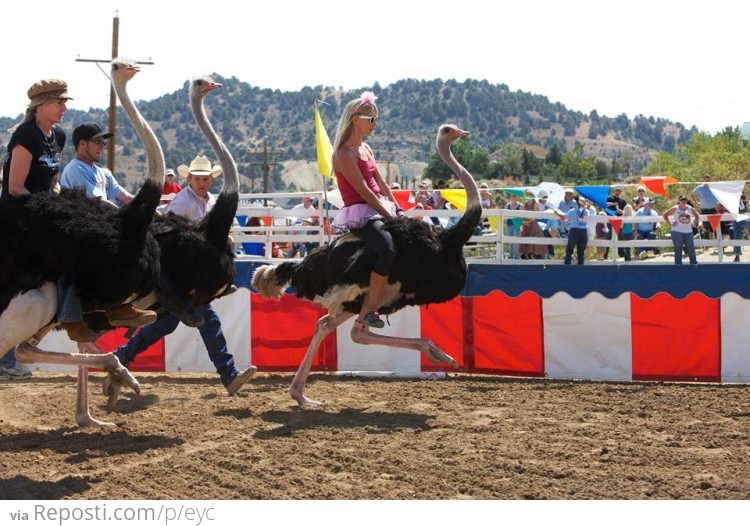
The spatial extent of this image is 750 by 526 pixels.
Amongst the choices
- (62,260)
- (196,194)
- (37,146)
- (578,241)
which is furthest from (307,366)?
(578,241)

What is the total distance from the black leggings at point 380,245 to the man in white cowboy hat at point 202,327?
121 cm

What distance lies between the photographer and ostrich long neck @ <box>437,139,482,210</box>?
7633 mm

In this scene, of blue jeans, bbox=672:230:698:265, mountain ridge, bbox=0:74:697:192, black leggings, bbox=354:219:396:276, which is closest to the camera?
black leggings, bbox=354:219:396:276

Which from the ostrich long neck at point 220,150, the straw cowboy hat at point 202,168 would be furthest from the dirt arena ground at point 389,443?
the straw cowboy hat at point 202,168

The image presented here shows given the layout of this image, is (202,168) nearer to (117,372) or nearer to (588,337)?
(117,372)

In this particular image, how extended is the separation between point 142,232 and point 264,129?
18713 cm

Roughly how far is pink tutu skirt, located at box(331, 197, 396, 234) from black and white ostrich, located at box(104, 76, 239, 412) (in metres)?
1.10

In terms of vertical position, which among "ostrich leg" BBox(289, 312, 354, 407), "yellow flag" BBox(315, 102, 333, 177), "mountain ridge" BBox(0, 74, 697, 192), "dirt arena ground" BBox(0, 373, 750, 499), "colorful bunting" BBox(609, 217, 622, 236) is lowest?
"dirt arena ground" BBox(0, 373, 750, 499)

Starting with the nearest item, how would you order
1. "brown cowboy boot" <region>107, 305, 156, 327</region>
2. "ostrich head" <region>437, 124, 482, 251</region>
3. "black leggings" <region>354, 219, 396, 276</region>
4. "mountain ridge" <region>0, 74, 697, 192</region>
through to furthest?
"brown cowboy boot" <region>107, 305, 156, 327</region>, "black leggings" <region>354, 219, 396, 276</region>, "ostrich head" <region>437, 124, 482, 251</region>, "mountain ridge" <region>0, 74, 697, 192</region>

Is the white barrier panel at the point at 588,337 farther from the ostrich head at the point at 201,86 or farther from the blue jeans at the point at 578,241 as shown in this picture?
the blue jeans at the point at 578,241

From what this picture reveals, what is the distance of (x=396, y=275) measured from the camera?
734cm

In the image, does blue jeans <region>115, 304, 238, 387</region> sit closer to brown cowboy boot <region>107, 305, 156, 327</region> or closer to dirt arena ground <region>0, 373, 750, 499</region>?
dirt arena ground <region>0, 373, 750, 499</region>

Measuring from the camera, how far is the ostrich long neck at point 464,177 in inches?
301

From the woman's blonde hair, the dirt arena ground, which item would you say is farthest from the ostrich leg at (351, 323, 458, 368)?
the woman's blonde hair
